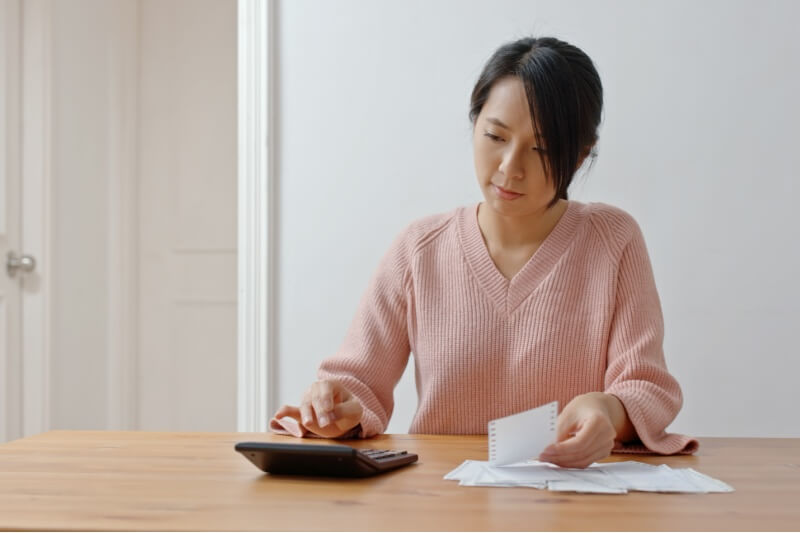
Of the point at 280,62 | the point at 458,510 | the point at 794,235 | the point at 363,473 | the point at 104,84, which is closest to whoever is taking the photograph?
the point at 458,510

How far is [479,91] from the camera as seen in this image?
4.99 ft

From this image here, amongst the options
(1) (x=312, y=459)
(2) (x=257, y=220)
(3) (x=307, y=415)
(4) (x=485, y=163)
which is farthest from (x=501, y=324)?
(2) (x=257, y=220)

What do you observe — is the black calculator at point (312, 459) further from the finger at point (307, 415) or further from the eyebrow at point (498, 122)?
the eyebrow at point (498, 122)

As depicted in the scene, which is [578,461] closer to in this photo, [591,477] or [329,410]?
[591,477]

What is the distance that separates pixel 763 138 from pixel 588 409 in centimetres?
133

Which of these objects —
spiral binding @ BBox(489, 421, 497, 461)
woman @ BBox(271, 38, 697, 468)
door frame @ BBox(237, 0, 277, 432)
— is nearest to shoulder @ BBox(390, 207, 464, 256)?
woman @ BBox(271, 38, 697, 468)

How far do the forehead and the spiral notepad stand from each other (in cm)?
55

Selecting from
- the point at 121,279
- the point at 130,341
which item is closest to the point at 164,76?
the point at 121,279

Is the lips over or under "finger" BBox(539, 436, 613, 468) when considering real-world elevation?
over

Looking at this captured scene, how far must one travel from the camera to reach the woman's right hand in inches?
51.6

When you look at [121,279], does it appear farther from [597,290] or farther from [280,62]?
[597,290]

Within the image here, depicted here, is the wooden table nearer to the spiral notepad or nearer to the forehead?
the spiral notepad

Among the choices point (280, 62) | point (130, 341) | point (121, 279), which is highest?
point (280, 62)

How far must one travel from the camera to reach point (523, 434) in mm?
1019
